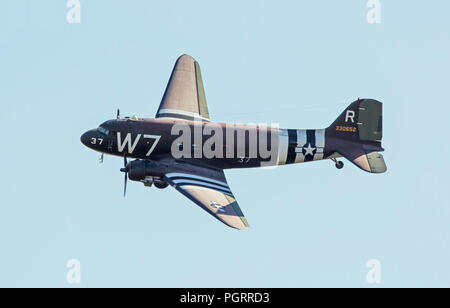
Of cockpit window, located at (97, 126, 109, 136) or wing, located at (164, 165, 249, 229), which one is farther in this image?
cockpit window, located at (97, 126, 109, 136)

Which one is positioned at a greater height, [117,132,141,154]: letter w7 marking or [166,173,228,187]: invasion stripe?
[117,132,141,154]: letter w7 marking

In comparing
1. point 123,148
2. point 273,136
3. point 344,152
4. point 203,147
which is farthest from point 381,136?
point 123,148

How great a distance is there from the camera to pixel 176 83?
64250 mm

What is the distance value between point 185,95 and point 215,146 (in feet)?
19.6

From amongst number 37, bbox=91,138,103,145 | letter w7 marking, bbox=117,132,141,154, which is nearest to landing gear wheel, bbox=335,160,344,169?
letter w7 marking, bbox=117,132,141,154

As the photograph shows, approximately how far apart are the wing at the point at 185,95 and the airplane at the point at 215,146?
0.32 m

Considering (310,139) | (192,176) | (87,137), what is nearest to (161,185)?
(192,176)

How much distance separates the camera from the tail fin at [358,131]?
6044cm

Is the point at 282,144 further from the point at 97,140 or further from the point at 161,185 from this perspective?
the point at 97,140

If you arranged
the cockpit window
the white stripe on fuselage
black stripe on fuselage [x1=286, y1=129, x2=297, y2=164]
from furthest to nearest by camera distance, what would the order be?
1. black stripe on fuselage [x1=286, y1=129, x2=297, y2=164]
2. the white stripe on fuselage
3. the cockpit window

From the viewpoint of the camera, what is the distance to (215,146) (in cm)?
5875

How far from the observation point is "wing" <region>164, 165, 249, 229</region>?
53.9 m
